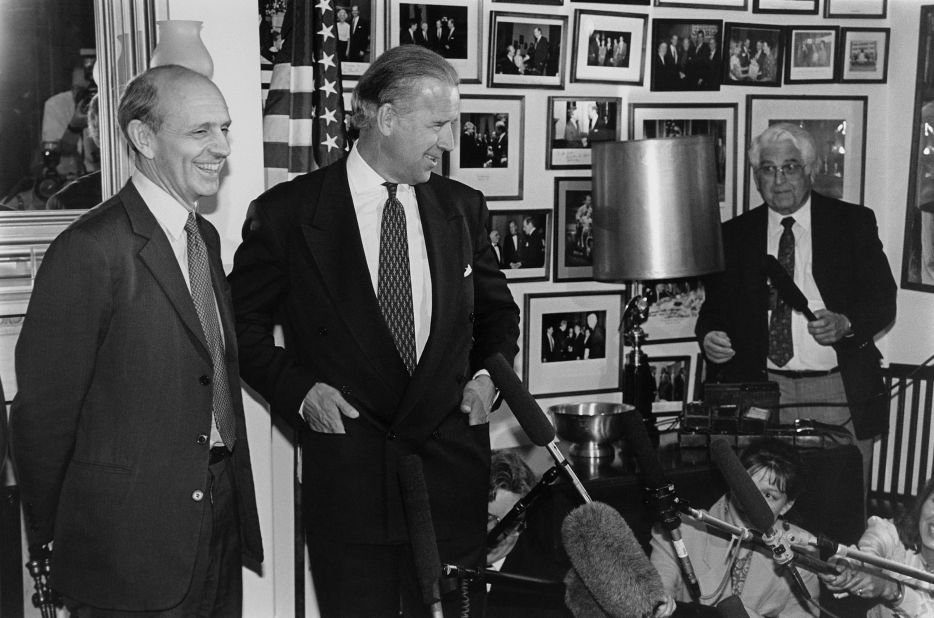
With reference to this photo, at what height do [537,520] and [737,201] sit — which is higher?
[737,201]

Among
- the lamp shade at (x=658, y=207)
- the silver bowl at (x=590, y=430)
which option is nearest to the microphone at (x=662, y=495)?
the silver bowl at (x=590, y=430)

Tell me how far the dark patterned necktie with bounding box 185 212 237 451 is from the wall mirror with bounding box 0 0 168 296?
2.55 feet

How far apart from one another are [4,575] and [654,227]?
220 cm

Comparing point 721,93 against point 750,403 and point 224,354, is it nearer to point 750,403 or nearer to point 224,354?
point 750,403

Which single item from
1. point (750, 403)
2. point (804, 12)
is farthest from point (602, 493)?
point (804, 12)

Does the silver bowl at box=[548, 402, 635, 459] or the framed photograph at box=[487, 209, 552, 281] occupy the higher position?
the framed photograph at box=[487, 209, 552, 281]

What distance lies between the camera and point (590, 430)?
3336mm

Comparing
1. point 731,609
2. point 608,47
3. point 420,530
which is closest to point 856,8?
point 608,47

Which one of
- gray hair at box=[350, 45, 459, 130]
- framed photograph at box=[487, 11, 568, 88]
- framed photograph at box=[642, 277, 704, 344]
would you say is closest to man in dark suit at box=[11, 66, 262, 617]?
gray hair at box=[350, 45, 459, 130]

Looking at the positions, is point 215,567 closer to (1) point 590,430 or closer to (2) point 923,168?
(1) point 590,430

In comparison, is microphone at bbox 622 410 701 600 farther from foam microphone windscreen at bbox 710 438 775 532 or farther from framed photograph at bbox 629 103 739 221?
framed photograph at bbox 629 103 739 221

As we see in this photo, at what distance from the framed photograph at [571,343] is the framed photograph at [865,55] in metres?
1.43

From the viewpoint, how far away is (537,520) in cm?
321

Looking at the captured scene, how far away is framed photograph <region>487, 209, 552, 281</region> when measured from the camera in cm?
383
